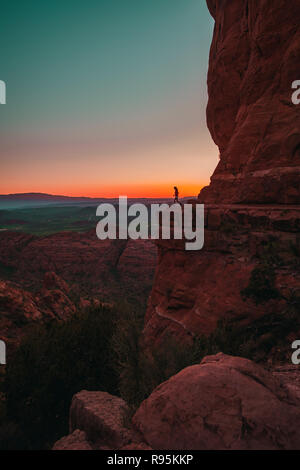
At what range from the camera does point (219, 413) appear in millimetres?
5379

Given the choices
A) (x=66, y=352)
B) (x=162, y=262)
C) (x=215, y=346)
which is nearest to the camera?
(x=215, y=346)

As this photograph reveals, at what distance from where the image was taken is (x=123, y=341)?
10.4m

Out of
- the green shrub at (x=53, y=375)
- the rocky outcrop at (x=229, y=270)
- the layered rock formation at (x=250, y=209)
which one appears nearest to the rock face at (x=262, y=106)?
the layered rock formation at (x=250, y=209)

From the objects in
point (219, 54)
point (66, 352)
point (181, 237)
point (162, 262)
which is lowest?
point (66, 352)

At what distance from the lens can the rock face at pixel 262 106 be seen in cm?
1573

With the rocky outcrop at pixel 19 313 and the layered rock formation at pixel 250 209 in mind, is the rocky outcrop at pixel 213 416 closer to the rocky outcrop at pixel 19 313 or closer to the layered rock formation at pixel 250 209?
the layered rock formation at pixel 250 209

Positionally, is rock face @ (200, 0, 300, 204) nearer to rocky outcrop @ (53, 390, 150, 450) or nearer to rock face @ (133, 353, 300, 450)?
rock face @ (133, 353, 300, 450)

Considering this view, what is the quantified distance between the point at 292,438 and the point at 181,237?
500 inches

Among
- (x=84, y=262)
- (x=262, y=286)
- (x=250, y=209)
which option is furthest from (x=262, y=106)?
(x=84, y=262)

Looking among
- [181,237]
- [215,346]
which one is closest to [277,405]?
[215,346]

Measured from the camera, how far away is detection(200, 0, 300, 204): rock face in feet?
51.6

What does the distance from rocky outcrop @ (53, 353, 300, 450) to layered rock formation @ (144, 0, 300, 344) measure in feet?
23.1

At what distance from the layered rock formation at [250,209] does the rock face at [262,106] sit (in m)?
0.05
